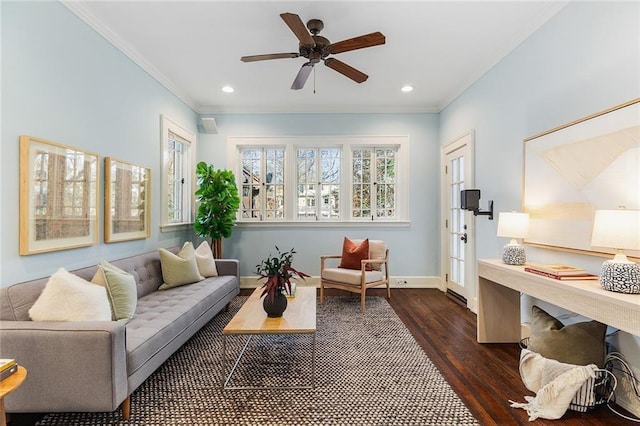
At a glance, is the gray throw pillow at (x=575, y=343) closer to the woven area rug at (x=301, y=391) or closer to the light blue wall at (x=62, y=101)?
the woven area rug at (x=301, y=391)

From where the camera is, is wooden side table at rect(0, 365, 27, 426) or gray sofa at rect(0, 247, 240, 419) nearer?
wooden side table at rect(0, 365, 27, 426)

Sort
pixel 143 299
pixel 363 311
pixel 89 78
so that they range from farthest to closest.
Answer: pixel 363 311
pixel 143 299
pixel 89 78

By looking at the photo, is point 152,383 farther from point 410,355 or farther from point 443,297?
point 443,297

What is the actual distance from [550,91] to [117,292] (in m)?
3.70

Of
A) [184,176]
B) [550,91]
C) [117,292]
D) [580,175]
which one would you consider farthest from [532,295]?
[184,176]

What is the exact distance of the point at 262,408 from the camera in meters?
1.94

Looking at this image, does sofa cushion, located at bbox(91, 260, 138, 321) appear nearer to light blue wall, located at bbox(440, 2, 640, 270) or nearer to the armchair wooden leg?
the armchair wooden leg

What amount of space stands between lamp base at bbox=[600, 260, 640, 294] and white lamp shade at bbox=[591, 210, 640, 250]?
0.14 meters

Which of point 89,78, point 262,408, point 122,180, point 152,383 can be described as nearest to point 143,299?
point 152,383

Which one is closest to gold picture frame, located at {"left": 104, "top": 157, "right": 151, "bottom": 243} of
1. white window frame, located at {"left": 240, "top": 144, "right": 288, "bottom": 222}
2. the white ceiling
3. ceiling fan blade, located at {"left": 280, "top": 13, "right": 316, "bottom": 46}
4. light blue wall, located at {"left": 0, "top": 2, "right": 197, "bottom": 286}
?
light blue wall, located at {"left": 0, "top": 2, "right": 197, "bottom": 286}

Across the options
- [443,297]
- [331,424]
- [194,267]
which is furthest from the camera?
[443,297]

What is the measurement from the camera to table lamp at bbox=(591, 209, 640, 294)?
1.62 metres

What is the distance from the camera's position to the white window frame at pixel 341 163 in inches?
193

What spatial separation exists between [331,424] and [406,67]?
348 centimetres
